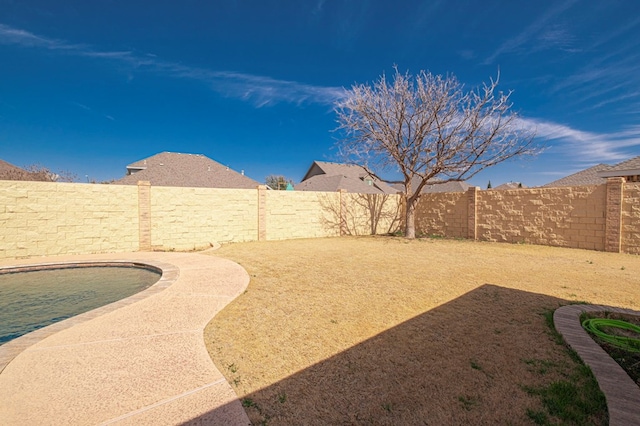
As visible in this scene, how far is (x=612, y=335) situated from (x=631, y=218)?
9249 mm

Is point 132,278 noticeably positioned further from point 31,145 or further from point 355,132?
point 31,145

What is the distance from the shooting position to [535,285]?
225 inches

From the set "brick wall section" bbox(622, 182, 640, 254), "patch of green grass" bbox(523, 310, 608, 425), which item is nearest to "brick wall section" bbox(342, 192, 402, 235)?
"brick wall section" bbox(622, 182, 640, 254)

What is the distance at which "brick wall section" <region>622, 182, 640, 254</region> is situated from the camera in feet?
29.9

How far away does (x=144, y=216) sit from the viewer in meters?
10.4

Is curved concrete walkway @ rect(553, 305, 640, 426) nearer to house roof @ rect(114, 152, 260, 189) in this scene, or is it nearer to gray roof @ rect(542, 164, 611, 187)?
house roof @ rect(114, 152, 260, 189)

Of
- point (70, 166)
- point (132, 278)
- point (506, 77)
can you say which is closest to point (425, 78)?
point (506, 77)

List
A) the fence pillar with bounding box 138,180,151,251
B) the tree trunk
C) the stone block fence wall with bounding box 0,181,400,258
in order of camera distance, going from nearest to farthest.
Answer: the stone block fence wall with bounding box 0,181,400,258
the fence pillar with bounding box 138,180,151,251
the tree trunk

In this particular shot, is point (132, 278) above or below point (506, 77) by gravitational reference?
below

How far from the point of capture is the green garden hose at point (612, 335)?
9.99ft

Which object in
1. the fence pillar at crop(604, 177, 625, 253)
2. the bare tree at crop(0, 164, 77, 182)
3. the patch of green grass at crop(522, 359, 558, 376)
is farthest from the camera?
the bare tree at crop(0, 164, 77, 182)

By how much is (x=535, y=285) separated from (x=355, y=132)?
1129 centimetres

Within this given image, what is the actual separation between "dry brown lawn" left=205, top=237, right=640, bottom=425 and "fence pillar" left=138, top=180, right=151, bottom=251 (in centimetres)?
637

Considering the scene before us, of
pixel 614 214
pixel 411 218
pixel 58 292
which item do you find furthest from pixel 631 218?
pixel 58 292
